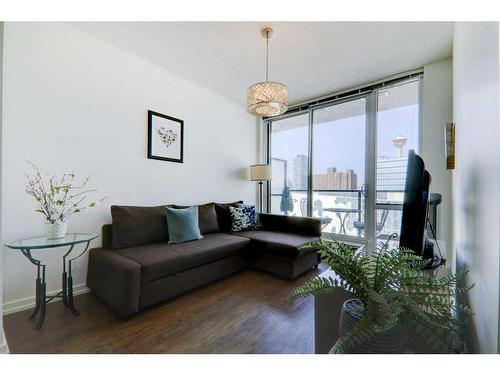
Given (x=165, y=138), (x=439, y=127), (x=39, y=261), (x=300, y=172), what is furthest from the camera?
(x=300, y=172)

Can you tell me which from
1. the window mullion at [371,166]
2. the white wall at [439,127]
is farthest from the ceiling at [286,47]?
the window mullion at [371,166]

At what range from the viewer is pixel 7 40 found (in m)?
1.80

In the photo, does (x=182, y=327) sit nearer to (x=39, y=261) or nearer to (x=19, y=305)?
(x=39, y=261)

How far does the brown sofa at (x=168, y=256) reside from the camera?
5.85 ft

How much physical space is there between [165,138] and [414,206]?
8.89 feet

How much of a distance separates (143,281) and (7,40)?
224 centimetres

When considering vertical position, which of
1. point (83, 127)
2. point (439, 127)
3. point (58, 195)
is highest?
point (439, 127)

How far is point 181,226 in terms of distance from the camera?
2465 mm

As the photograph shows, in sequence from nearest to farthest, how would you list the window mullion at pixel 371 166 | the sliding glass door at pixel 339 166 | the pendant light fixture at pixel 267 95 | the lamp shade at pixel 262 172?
the pendant light fixture at pixel 267 95 → the window mullion at pixel 371 166 → the sliding glass door at pixel 339 166 → the lamp shade at pixel 262 172

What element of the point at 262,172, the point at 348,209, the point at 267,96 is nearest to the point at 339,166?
the point at 348,209

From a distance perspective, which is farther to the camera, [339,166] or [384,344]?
[339,166]

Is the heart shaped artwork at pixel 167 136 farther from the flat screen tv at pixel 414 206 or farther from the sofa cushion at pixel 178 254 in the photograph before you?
the flat screen tv at pixel 414 206

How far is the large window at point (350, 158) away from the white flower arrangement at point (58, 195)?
303 cm
